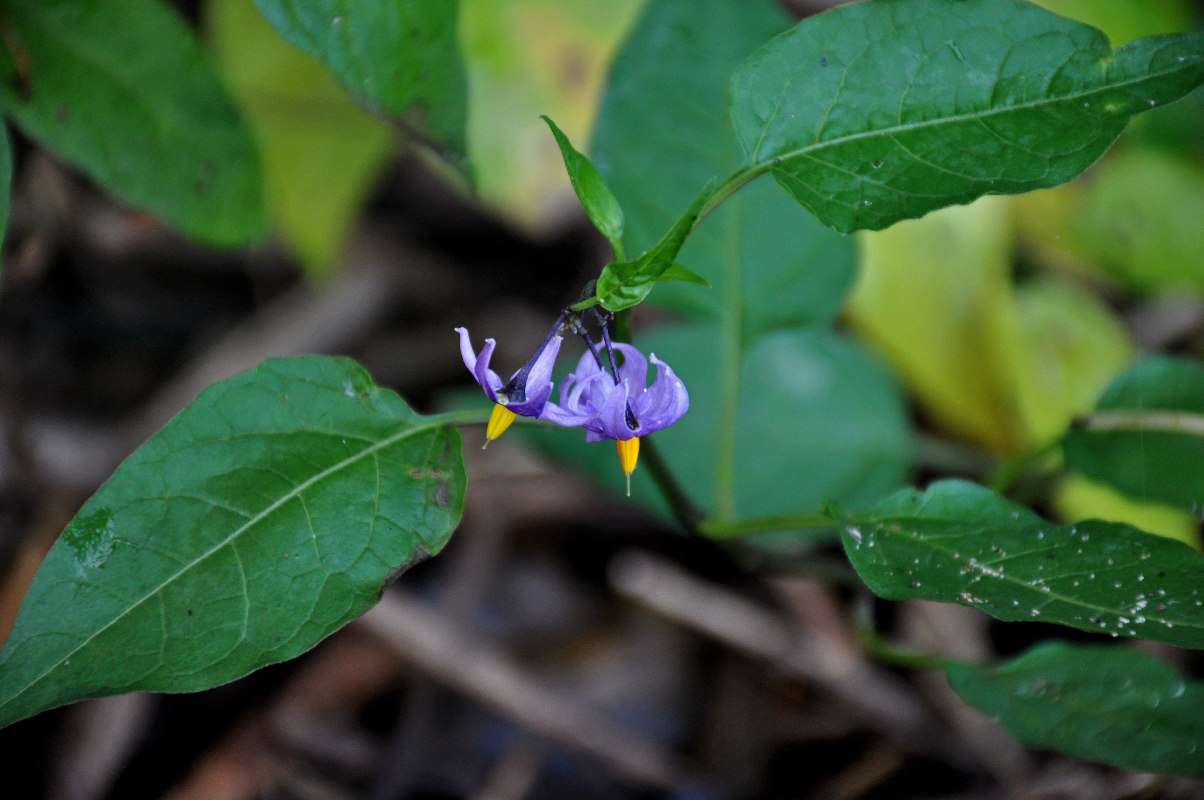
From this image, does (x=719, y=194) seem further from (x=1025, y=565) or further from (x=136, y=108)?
(x=136, y=108)

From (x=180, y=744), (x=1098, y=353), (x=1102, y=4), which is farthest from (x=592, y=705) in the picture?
(x=1102, y=4)

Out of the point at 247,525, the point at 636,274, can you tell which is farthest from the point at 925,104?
the point at 247,525

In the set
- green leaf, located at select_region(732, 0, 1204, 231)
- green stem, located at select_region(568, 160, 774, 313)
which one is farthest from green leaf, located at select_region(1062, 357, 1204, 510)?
green stem, located at select_region(568, 160, 774, 313)

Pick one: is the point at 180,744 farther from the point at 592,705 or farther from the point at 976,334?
the point at 976,334

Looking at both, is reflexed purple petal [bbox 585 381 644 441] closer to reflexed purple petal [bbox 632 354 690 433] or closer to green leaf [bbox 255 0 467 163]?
reflexed purple petal [bbox 632 354 690 433]

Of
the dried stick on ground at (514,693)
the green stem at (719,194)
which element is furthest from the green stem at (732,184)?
the dried stick on ground at (514,693)
